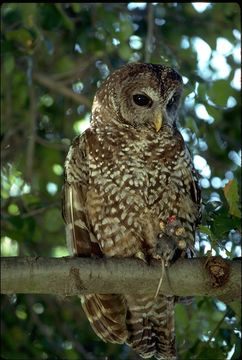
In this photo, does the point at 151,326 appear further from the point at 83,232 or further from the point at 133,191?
the point at 133,191

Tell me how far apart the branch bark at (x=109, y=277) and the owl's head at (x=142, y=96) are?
0.99 meters

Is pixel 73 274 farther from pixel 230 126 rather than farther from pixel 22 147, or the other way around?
pixel 230 126

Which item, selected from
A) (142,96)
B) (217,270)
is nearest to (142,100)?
(142,96)

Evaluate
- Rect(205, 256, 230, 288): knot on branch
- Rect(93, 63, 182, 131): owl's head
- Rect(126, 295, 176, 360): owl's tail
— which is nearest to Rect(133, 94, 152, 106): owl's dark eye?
Rect(93, 63, 182, 131): owl's head

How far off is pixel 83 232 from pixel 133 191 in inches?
12.8

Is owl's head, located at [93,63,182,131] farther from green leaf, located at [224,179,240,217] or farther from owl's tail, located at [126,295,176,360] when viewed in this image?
green leaf, located at [224,179,240,217]

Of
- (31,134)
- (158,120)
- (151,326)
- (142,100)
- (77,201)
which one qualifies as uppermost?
(31,134)

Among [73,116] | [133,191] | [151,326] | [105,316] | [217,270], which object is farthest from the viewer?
[73,116]

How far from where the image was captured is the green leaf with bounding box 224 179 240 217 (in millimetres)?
2514

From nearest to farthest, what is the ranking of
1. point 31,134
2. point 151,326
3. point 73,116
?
point 151,326 < point 31,134 < point 73,116

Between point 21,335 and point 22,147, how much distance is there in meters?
1.13

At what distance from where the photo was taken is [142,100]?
3.53 meters

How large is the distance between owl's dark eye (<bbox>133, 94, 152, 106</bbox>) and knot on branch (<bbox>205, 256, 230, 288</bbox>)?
117 cm

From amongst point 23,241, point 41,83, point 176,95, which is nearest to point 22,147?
point 41,83
